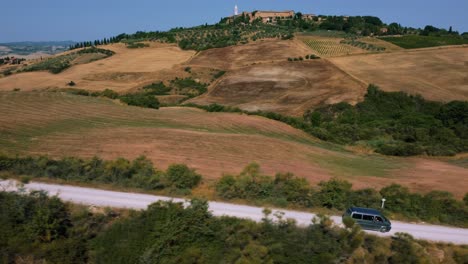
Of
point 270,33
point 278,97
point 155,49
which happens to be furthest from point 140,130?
point 270,33

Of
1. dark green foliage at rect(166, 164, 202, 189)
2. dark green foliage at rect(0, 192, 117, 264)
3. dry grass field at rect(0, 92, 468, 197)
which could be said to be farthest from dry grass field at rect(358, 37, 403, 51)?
dark green foliage at rect(0, 192, 117, 264)

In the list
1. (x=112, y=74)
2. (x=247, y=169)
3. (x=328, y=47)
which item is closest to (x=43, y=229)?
(x=247, y=169)

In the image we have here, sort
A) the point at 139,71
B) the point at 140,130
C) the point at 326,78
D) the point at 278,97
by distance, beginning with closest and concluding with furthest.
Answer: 1. the point at 140,130
2. the point at 278,97
3. the point at 326,78
4. the point at 139,71

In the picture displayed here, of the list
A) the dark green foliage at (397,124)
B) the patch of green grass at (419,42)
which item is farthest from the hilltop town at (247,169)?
the patch of green grass at (419,42)

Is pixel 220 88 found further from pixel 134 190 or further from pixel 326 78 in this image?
pixel 134 190

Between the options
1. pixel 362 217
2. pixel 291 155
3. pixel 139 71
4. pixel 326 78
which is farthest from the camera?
pixel 139 71

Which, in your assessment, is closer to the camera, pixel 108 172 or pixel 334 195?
pixel 334 195

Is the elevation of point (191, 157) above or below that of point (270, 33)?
below

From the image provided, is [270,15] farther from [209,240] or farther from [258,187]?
[209,240]
